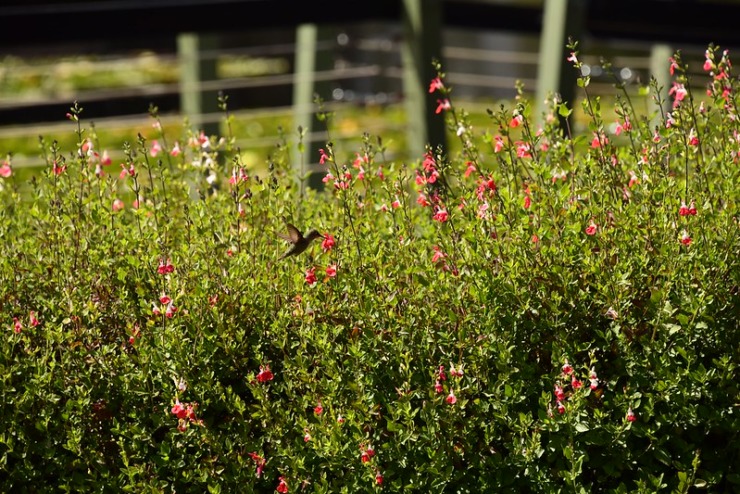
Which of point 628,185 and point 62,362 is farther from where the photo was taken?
point 628,185

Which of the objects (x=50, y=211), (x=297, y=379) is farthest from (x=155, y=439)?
(x=50, y=211)

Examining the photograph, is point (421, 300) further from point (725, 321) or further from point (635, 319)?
point (725, 321)

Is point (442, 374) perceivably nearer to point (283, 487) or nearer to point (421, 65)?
point (283, 487)

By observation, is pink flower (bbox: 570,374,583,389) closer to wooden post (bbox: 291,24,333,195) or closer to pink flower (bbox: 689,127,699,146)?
pink flower (bbox: 689,127,699,146)

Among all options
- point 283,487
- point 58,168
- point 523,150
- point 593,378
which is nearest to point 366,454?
point 283,487

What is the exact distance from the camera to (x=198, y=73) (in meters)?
6.71

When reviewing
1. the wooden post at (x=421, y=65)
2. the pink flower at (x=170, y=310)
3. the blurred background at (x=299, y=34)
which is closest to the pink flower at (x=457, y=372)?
the pink flower at (x=170, y=310)

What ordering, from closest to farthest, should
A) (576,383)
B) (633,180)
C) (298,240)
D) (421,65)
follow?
(576,383)
(298,240)
(633,180)
(421,65)

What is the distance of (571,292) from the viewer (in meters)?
3.02

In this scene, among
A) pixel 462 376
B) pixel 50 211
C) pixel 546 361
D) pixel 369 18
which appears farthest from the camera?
pixel 369 18

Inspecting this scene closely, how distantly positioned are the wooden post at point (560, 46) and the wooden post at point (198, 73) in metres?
1.77

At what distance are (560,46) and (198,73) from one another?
1959 millimetres

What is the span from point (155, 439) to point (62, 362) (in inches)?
12.0

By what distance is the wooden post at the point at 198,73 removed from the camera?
6652mm
